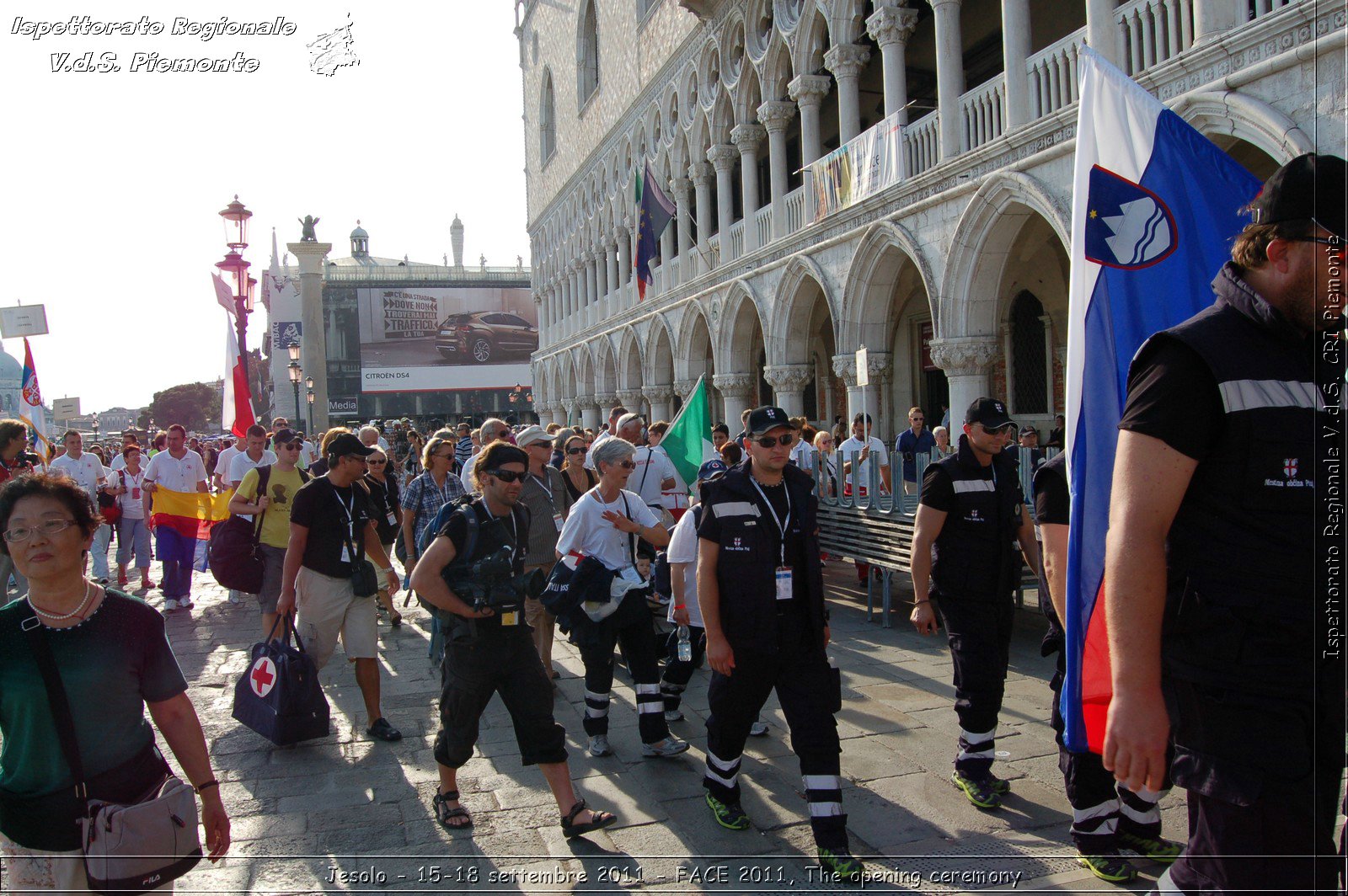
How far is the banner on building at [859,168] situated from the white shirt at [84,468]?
10.6 metres

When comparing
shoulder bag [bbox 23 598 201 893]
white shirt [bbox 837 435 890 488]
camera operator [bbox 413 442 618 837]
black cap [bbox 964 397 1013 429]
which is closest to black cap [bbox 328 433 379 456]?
camera operator [bbox 413 442 618 837]

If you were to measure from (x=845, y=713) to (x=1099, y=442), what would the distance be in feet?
9.69

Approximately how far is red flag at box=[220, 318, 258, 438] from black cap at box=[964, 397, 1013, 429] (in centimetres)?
1059

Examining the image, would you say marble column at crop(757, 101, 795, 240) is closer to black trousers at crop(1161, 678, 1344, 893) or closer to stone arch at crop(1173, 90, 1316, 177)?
stone arch at crop(1173, 90, 1316, 177)

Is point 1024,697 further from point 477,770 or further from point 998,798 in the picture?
point 477,770

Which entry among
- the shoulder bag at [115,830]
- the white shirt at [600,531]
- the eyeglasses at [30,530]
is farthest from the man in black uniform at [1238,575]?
the white shirt at [600,531]

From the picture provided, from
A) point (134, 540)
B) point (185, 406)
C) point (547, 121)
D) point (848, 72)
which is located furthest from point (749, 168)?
point (185, 406)

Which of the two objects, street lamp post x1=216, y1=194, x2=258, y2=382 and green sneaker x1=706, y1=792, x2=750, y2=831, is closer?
green sneaker x1=706, y1=792, x2=750, y2=831

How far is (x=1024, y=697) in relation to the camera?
5707 mm

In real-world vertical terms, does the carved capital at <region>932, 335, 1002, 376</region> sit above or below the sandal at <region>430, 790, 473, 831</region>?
above

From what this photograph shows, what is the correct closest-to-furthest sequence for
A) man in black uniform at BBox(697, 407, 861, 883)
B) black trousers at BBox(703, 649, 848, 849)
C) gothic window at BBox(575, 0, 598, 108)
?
1. black trousers at BBox(703, 649, 848, 849)
2. man in black uniform at BBox(697, 407, 861, 883)
3. gothic window at BBox(575, 0, 598, 108)

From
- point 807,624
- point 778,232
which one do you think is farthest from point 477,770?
point 778,232

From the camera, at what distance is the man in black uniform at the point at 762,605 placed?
3.73m

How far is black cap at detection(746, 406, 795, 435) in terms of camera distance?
379 cm
